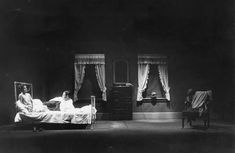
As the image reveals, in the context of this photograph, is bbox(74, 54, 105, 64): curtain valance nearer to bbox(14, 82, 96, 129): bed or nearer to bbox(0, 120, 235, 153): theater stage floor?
bbox(14, 82, 96, 129): bed

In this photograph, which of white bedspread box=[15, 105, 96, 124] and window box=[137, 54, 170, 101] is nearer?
white bedspread box=[15, 105, 96, 124]

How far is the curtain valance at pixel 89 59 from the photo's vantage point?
877 cm

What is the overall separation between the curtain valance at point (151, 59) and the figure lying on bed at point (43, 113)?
9.25 feet

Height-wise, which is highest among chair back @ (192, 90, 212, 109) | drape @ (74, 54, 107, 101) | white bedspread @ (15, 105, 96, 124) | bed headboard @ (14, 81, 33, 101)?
drape @ (74, 54, 107, 101)

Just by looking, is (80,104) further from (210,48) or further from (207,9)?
(207,9)

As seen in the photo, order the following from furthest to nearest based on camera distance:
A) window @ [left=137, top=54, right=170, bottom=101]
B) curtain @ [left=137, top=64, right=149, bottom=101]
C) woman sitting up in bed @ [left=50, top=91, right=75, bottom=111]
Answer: curtain @ [left=137, top=64, right=149, bottom=101] → window @ [left=137, top=54, right=170, bottom=101] → woman sitting up in bed @ [left=50, top=91, right=75, bottom=111]

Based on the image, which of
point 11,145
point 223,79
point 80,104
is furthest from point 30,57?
point 223,79

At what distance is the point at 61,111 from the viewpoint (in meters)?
6.71

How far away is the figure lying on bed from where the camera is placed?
6.05 m

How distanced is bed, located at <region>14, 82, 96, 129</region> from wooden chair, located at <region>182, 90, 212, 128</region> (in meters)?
1.97

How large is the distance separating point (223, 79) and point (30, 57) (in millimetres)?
3479

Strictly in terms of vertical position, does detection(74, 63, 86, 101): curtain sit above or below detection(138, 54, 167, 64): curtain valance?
below

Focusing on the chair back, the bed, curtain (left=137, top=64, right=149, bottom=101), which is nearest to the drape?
curtain (left=137, top=64, right=149, bottom=101)

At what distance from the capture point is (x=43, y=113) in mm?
6430
